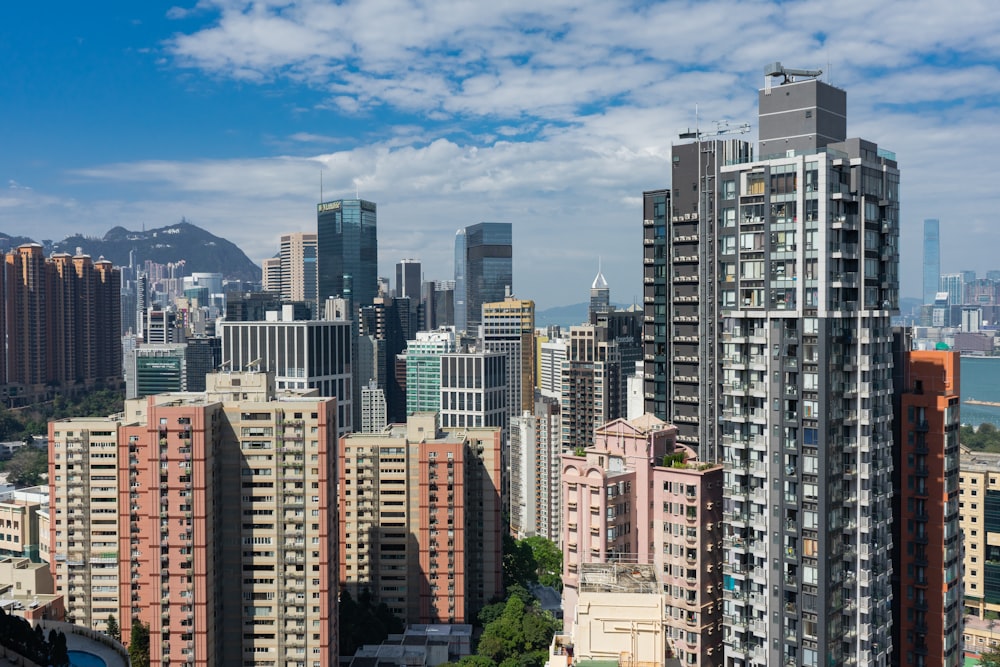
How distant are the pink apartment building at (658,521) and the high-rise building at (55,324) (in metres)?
113

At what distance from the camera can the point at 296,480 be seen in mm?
42375

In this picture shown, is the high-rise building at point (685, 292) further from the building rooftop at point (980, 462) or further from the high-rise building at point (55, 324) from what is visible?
the high-rise building at point (55, 324)

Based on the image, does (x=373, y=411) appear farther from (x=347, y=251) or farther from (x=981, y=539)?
(x=981, y=539)

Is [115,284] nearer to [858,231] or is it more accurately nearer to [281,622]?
[281,622]

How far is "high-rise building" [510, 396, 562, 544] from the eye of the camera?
80125 mm

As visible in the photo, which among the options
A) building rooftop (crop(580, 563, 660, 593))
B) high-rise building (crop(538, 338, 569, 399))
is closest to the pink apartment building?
building rooftop (crop(580, 563, 660, 593))

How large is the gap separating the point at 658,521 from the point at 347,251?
15093cm

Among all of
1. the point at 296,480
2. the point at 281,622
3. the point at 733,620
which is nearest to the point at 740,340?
the point at 733,620

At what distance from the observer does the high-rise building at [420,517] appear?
5522 centimetres

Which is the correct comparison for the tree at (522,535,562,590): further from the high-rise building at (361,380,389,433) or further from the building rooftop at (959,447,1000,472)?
the high-rise building at (361,380,389,433)

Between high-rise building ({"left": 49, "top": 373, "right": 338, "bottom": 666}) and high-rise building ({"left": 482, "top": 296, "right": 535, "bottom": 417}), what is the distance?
239 ft

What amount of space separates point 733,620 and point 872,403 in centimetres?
809

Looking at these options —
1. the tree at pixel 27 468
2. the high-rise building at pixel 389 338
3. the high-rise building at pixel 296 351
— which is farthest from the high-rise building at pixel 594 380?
the high-rise building at pixel 389 338

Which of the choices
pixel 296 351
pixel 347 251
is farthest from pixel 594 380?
pixel 347 251
